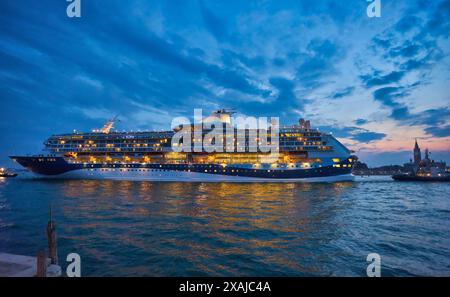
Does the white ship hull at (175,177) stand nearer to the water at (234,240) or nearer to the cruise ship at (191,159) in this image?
the cruise ship at (191,159)

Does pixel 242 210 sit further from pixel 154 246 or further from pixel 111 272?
pixel 111 272

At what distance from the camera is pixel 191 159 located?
54.4m

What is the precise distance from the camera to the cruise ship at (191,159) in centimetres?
4762

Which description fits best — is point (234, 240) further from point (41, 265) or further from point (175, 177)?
point (175, 177)

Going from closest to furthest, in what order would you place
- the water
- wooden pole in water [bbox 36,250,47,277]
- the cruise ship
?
wooden pole in water [bbox 36,250,47,277] → the water → the cruise ship

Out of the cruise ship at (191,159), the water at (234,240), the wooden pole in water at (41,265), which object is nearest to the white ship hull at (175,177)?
the cruise ship at (191,159)

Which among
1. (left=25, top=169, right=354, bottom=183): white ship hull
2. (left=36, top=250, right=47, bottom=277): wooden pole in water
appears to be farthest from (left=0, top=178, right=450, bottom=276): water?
(left=25, top=169, right=354, bottom=183): white ship hull

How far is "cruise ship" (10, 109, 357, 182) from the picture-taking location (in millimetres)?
47625

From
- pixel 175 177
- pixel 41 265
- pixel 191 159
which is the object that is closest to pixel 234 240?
pixel 41 265

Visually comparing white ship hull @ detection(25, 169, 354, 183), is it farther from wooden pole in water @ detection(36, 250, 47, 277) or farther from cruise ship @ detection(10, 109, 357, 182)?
wooden pole in water @ detection(36, 250, 47, 277)
